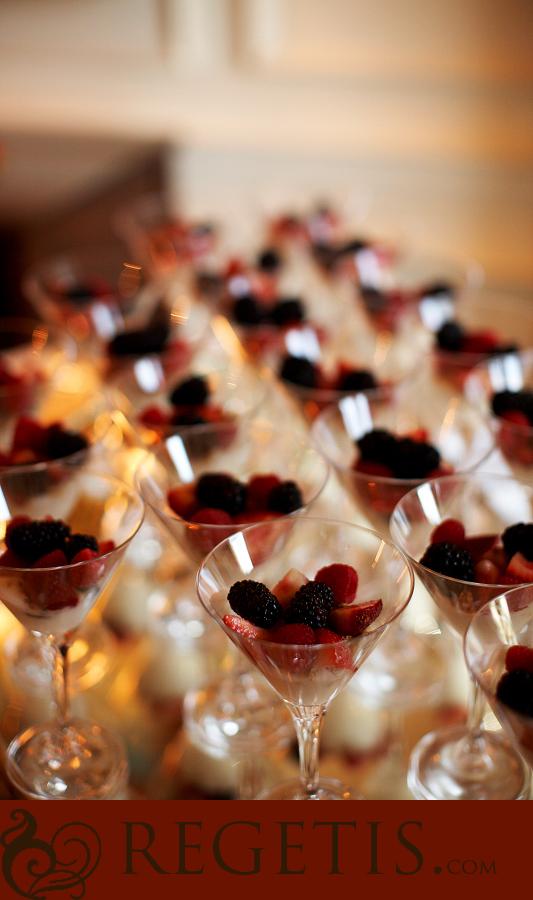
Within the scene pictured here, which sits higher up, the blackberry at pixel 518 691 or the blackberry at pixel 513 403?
the blackberry at pixel 518 691

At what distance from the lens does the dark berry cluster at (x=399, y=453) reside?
122 centimetres

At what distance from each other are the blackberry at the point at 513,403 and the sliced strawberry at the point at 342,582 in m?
0.61

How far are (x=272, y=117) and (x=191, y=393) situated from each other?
2.46m

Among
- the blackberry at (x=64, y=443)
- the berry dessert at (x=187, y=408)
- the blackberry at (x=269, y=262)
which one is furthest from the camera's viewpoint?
the blackberry at (x=269, y=262)

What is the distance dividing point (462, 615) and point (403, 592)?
0.12 meters

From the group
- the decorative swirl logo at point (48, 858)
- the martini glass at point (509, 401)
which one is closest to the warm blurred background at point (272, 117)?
the martini glass at point (509, 401)

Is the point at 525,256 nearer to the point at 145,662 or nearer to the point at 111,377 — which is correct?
the point at 111,377

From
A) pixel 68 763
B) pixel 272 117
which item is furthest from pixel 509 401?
pixel 272 117

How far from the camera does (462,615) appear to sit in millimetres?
978

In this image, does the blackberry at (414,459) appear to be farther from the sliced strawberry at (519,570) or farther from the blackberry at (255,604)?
the blackberry at (255,604)

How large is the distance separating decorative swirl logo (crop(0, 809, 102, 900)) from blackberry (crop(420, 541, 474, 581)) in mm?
480

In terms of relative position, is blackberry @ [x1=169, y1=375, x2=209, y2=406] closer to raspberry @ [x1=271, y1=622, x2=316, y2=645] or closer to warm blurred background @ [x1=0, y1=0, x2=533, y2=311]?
raspberry @ [x1=271, y1=622, x2=316, y2=645]

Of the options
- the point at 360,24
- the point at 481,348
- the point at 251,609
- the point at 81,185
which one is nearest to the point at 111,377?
the point at 481,348

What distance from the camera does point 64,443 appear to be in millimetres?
1325
